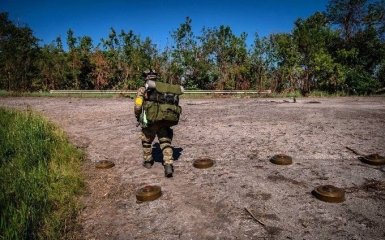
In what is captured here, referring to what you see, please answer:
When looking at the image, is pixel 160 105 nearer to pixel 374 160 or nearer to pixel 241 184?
pixel 241 184

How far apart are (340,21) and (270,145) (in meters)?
25.5

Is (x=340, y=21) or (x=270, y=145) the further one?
(x=340, y=21)

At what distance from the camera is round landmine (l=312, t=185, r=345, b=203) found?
401 cm

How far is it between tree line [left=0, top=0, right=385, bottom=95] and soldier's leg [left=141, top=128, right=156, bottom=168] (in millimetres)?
18257

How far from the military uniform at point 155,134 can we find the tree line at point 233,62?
18.3m

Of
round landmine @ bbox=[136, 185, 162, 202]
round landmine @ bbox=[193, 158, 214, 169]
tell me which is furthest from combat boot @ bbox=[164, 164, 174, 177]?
round landmine @ bbox=[136, 185, 162, 202]

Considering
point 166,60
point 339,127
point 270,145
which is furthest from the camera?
point 166,60

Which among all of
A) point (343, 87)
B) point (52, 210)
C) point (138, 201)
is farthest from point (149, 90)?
point (343, 87)

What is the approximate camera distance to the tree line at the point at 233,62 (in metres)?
23.2

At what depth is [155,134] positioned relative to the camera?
18.3 ft

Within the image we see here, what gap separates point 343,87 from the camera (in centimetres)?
2264

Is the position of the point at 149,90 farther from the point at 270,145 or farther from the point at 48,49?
the point at 48,49

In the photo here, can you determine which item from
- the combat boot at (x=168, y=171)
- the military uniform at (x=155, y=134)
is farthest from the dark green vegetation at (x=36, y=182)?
the combat boot at (x=168, y=171)

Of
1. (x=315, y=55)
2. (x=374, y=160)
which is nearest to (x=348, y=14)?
(x=315, y=55)
